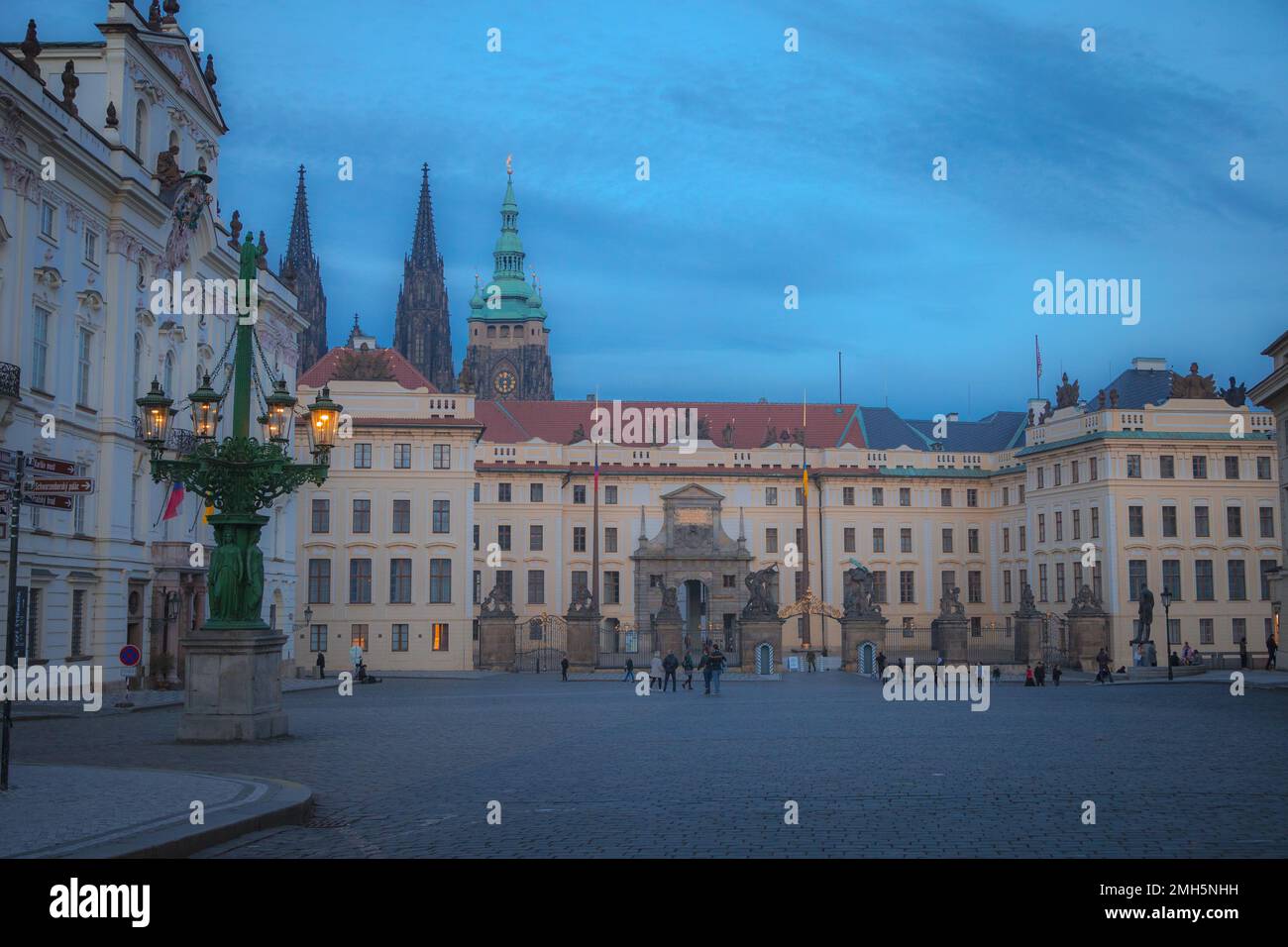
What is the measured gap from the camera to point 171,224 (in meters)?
40.7

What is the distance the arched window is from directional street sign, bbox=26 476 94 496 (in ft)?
91.0

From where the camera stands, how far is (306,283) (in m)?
127

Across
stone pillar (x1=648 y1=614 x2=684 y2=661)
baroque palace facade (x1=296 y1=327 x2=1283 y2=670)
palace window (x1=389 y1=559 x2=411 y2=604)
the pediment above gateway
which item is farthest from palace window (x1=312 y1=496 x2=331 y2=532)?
the pediment above gateway

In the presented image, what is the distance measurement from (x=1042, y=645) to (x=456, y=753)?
4340cm

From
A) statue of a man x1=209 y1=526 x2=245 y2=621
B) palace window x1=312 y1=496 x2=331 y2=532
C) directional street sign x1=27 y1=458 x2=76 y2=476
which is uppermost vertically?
palace window x1=312 y1=496 x2=331 y2=532

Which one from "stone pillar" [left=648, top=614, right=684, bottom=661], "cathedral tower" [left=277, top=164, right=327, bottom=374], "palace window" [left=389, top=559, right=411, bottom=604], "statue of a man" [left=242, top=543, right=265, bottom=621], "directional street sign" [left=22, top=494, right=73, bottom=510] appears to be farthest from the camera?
"cathedral tower" [left=277, top=164, right=327, bottom=374]

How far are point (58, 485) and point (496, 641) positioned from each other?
4756 cm

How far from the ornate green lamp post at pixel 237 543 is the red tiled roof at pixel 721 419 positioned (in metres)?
60.3

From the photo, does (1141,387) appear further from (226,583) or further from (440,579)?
(226,583)

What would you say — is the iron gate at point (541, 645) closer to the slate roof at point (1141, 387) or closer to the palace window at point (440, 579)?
the palace window at point (440, 579)

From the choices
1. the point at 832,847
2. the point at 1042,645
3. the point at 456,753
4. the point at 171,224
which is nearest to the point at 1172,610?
the point at 1042,645

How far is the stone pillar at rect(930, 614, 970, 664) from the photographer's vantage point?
5728 centimetres

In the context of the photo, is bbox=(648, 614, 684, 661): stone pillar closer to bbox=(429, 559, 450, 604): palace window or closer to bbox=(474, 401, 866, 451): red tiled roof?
bbox=(429, 559, 450, 604): palace window
